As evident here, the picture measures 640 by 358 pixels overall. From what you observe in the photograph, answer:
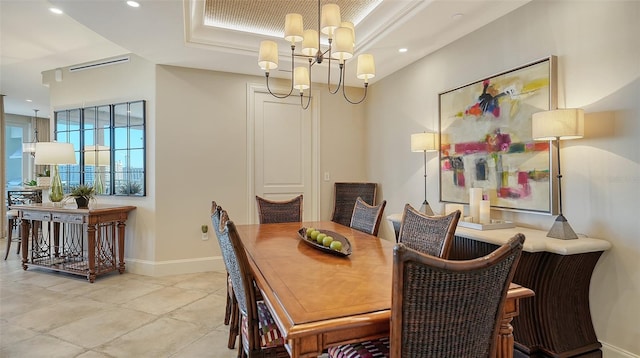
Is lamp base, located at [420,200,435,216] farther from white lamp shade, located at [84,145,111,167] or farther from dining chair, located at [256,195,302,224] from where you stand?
white lamp shade, located at [84,145,111,167]

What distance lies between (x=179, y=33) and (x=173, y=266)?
8.41ft

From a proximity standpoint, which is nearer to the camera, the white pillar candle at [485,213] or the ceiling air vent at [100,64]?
the white pillar candle at [485,213]

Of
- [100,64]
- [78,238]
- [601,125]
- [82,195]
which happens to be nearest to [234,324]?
[601,125]

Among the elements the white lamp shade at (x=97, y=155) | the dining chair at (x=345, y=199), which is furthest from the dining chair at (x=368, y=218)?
the white lamp shade at (x=97, y=155)

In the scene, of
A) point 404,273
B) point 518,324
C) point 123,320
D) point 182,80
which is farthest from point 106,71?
point 518,324

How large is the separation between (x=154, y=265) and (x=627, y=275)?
4215 millimetres

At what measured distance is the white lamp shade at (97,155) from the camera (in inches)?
168

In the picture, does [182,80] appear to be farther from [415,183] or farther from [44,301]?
[415,183]

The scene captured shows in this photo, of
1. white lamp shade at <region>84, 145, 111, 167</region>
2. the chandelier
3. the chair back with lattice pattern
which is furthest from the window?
the chair back with lattice pattern

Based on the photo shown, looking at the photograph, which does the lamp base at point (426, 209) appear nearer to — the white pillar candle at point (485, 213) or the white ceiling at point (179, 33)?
the white pillar candle at point (485, 213)

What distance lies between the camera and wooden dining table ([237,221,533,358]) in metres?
1.04

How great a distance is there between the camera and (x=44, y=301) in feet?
10.4

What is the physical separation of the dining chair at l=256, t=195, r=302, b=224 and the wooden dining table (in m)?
1.23

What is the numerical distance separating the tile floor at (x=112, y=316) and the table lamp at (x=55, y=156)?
97 cm
